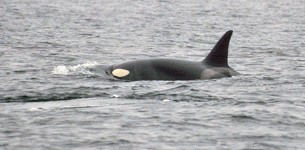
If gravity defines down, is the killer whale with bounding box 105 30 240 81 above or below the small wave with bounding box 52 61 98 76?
below

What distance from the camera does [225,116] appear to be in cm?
1079

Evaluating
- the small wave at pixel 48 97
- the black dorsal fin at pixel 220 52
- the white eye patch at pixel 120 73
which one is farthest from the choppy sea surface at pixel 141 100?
the black dorsal fin at pixel 220 52

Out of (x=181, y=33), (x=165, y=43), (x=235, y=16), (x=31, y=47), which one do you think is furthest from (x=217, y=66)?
(x=235, y=16)

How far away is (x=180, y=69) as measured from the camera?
1462 centimetres

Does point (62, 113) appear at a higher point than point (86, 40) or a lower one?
lower

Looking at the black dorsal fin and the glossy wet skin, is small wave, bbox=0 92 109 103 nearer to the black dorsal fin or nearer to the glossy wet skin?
the glossy wet skin

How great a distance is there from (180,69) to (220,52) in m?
0.94

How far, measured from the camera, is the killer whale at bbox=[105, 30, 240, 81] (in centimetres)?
1456

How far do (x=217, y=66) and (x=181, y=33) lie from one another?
48.9 feet

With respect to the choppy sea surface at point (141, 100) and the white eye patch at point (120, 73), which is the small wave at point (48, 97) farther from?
the white eye patch at point (120, 73)

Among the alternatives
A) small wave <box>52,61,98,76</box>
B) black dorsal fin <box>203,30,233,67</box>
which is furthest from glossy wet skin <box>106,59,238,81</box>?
small wave <box>52,61,98,76</box>

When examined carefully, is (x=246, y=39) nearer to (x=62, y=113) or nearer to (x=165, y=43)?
(x=165, y=43)

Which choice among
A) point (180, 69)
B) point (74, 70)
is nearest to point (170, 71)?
point (180, 69)

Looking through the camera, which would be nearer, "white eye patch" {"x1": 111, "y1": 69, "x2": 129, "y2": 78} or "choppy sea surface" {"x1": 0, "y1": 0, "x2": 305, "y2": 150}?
"choppy sea surface" {"x1": 0, "y1": 0, "x2": 305, "y2": 150}
